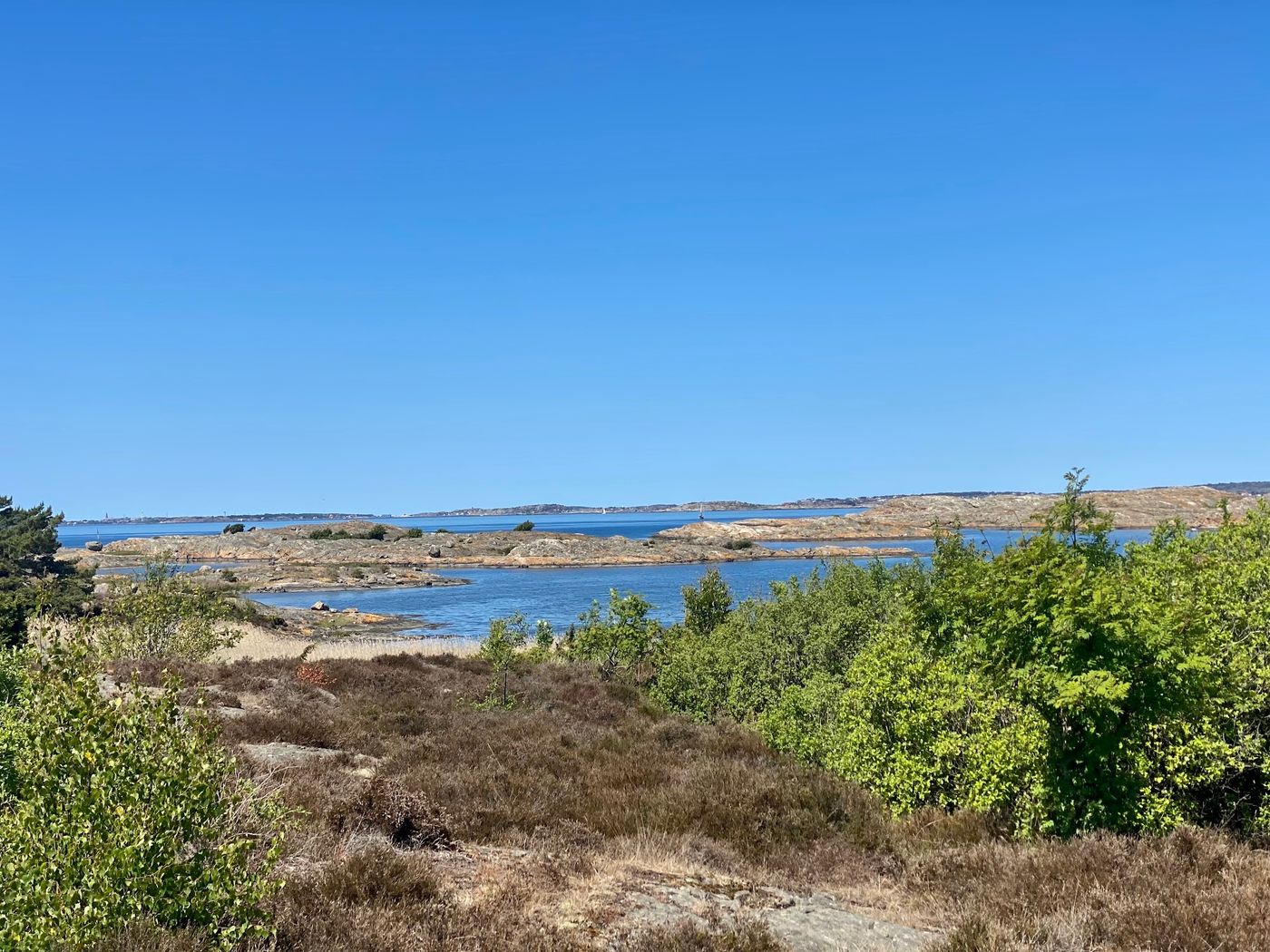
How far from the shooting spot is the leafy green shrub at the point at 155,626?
85.2 ft

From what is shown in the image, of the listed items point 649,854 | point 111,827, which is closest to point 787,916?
point 649,854

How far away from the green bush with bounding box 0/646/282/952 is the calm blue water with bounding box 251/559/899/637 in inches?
1723

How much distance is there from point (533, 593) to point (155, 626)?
52.8 meters

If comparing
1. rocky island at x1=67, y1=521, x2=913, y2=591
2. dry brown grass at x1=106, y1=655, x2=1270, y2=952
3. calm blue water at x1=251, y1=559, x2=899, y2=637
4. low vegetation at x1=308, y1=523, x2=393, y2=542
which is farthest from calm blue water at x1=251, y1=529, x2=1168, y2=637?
low vegetation at x1=308, y1=523, x2=393, y2=542

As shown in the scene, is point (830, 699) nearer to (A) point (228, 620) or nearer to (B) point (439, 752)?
(B) point (439, 752)

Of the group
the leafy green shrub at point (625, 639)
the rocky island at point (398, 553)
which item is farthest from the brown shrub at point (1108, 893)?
the rocky island at point (398, 553)

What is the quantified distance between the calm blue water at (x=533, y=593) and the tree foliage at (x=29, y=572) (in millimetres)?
20180

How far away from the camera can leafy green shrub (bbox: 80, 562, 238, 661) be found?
1022 inches

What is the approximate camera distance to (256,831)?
7.91 metres

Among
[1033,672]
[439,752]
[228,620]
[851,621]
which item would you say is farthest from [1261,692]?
[228,620]

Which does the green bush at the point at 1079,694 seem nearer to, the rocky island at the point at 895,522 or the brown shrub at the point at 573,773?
the brown shrub at the point at 573,773

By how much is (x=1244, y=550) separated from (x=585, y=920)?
10789 mm

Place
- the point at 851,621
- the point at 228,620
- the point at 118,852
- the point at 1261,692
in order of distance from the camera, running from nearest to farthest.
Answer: the point at 118,852
the point at 1261,692
the point at 851,621
the point at 228,620

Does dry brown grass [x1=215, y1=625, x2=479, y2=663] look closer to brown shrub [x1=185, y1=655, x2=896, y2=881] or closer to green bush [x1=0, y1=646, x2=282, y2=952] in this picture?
brown shrub [x1=185, y1=655, x2=896, y2=881]
